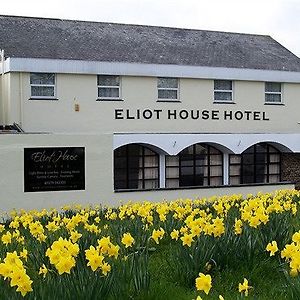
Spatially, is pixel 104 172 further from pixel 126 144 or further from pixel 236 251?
pixel 236 251

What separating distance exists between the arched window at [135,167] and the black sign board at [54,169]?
20.7 ft

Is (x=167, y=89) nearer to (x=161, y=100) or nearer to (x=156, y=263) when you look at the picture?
(x=161, y=100)

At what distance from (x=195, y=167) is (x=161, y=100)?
10.5ft

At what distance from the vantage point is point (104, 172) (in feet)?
56.2

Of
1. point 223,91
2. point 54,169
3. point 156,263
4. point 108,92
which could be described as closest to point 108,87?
point 108,92

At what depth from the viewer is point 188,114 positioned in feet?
78.5

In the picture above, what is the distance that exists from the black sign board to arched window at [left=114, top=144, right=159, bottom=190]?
6.31 meters

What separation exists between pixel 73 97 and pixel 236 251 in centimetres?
1618

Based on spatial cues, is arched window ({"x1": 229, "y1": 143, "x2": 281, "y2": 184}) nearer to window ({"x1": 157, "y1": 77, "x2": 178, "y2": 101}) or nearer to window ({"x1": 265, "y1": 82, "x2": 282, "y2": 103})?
window ({"x1": 265, "y1": 82, "x2": 282, "y2": 103})

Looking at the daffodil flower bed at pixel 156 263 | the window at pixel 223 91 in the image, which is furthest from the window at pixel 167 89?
the daffodil flower bed at pixel 156 263

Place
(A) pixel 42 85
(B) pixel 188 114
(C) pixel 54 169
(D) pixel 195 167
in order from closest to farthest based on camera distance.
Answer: (C) pixel 54 169, (A) pixel 42 85, (B) pixel 188 114, (D) pixel 195 167

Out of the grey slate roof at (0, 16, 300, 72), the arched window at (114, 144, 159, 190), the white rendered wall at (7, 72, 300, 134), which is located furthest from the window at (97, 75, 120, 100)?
the arched window at (114, 144, 159, 190)

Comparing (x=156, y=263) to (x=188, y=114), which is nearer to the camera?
(x=156, y=263)

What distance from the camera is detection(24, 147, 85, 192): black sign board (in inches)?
631
